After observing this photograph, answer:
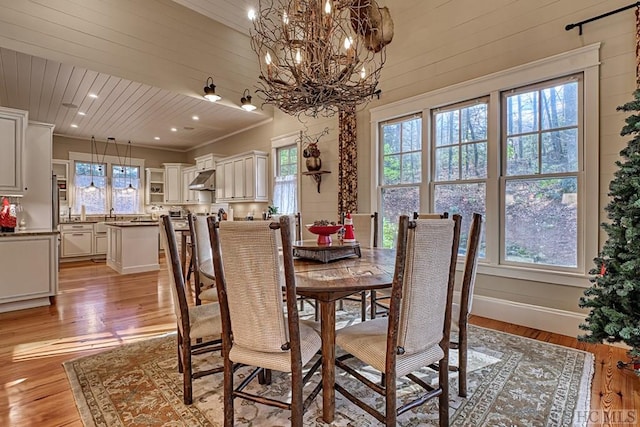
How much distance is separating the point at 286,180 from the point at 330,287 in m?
4.76

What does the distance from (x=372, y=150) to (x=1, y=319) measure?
4.73 m

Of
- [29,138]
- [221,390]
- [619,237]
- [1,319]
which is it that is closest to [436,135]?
[619,237]

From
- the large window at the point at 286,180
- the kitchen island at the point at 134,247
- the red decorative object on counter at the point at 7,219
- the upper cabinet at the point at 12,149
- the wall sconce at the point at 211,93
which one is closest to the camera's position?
the red decorative object on counter at the point at 7,219

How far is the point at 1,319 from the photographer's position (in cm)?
345

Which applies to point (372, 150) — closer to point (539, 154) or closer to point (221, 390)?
point (539, 154)

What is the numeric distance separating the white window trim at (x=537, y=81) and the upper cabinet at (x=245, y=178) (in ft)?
10.7

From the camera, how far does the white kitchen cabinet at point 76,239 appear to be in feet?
23.1

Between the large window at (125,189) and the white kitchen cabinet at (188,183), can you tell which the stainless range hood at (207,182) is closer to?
the white kitchen cabinet at (188,183)

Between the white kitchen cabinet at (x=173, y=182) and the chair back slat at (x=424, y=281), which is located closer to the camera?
the chair back slat at (x=424, y=281)

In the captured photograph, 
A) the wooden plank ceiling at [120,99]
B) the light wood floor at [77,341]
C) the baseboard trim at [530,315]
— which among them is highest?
the wooden plank ceiling at [120,99]

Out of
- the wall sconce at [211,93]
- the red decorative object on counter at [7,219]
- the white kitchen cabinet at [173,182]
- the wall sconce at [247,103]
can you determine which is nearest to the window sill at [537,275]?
the wall sconce at [247,103]

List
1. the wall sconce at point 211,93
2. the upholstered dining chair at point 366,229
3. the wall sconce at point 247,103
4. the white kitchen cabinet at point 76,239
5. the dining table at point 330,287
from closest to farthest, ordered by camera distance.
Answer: the dining table at point 330,287, the upholstered dining chair at point 366,229, the wall sconce at point 211,93, the wall sconce at point 247,103, the white kitchen cabinet at point 76,239

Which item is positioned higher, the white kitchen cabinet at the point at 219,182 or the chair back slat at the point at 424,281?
the white kitchen cabinet at the point at 219,182

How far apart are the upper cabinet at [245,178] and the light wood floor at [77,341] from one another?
2435 millimetres
